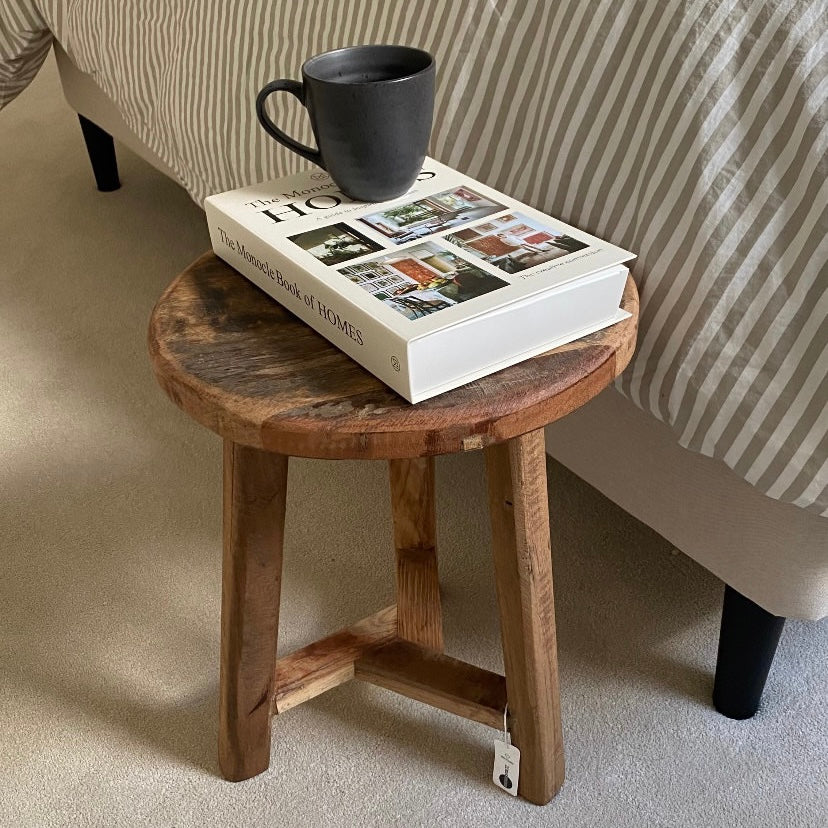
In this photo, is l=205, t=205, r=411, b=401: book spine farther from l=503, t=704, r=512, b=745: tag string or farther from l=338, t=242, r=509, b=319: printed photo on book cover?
l=503, t=704, r=512, b=745: tag string

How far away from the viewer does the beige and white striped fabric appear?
0.64m

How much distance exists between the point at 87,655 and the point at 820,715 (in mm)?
688

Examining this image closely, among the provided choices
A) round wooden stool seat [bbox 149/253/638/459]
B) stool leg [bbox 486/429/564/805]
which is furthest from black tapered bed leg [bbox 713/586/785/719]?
round wooden stool seat [bbox 149/253/638/459]

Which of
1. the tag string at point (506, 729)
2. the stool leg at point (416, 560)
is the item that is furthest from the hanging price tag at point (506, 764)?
the stool leg at point (416, 560)

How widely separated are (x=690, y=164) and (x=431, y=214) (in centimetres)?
18

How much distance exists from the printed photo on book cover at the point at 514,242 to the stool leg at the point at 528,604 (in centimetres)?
11

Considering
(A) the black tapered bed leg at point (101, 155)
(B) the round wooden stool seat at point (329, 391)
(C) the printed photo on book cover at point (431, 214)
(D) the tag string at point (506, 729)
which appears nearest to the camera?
(B) the round wooden stool seat at point (329, 391)

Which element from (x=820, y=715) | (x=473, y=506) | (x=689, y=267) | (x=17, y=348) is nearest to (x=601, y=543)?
(x=473, y=506)

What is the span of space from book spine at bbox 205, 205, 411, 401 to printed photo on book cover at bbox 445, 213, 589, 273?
99mm

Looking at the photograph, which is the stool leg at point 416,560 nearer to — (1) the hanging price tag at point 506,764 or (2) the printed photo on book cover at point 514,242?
(1) the hanging price tag at point 506,764

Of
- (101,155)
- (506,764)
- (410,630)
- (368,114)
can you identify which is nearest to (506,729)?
(506,764)

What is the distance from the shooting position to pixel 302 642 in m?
0.98

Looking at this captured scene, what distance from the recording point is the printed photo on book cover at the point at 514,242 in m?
0.63

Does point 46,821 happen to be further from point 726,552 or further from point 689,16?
point 689,16
